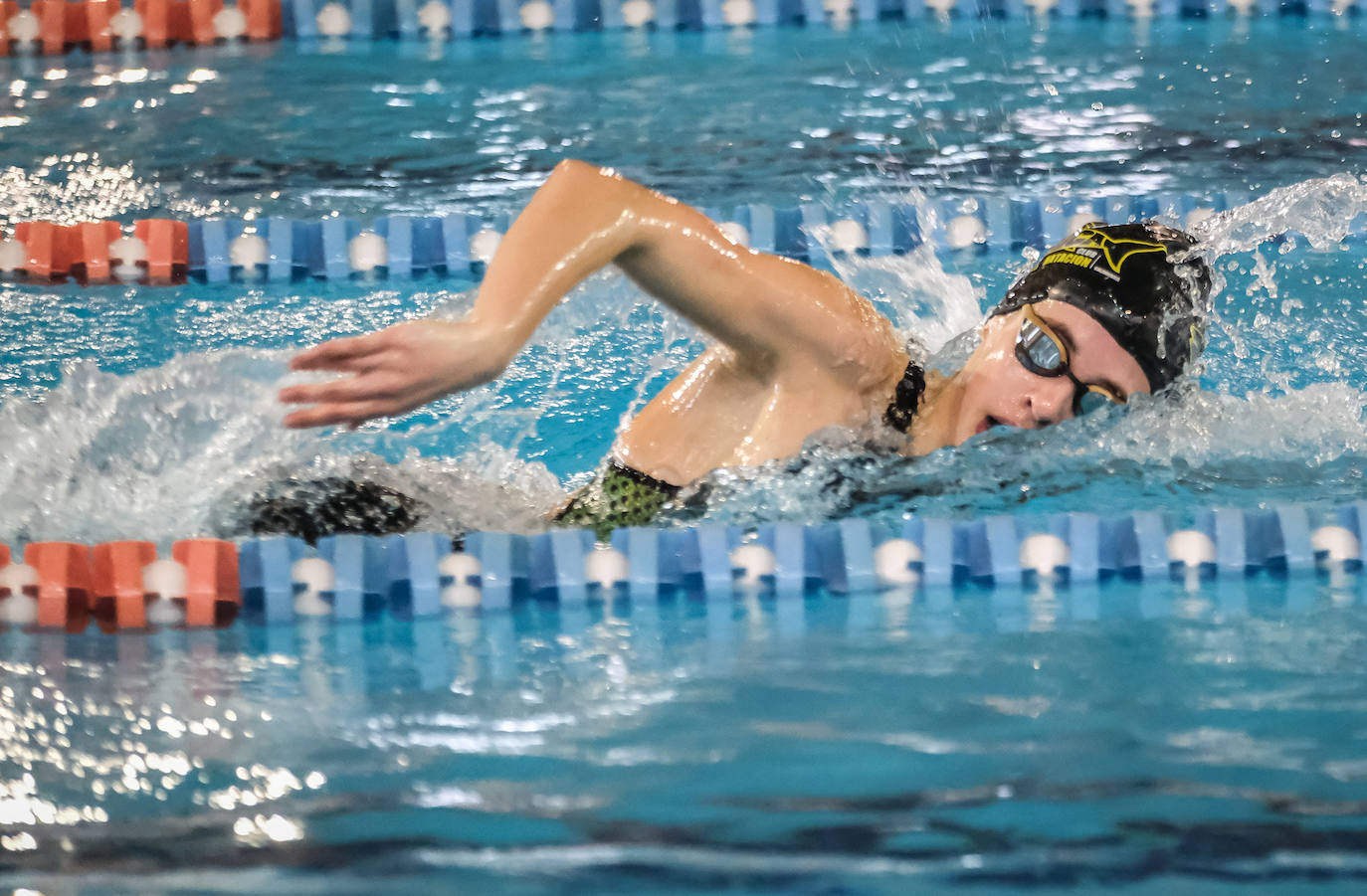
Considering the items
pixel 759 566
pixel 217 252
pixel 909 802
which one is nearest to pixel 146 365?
pixel 217 252

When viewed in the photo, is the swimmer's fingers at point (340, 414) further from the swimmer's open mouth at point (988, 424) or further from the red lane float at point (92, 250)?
the red lane float at point (92, 250)

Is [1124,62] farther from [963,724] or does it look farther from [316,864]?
[316,864]

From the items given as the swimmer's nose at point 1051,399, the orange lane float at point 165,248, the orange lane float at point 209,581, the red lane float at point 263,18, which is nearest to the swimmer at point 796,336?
the swimmer's nose at point 1051,399

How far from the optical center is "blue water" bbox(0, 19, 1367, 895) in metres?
1.76

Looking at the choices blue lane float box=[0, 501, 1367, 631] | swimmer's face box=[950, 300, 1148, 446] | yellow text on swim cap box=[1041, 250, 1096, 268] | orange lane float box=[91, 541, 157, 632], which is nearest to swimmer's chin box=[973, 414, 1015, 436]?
swimmer's face box=[950, 300, 1148, 446]

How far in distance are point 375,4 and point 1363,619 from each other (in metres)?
4.66

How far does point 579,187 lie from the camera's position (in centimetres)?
199

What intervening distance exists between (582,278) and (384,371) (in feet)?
1.13

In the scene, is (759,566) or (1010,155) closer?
(759,566)

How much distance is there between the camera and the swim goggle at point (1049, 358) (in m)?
2.43

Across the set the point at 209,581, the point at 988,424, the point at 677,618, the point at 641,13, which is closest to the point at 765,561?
the point at 677,618

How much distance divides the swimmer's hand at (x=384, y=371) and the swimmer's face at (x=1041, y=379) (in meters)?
1.04

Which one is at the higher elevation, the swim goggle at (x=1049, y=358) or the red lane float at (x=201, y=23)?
the red lane float at (x=201, y=23)

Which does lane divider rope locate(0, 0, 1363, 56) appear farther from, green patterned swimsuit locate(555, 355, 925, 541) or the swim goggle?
the swim goggle
